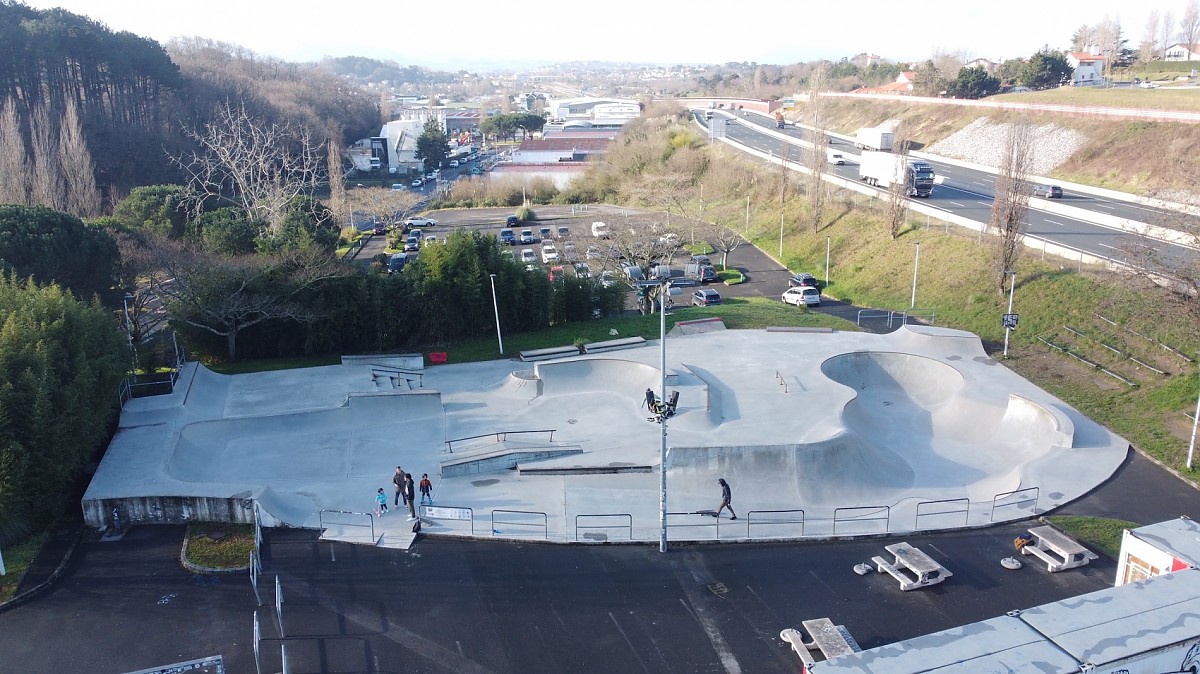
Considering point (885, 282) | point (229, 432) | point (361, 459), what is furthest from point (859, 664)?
point (885, 282)

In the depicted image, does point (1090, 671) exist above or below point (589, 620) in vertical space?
above

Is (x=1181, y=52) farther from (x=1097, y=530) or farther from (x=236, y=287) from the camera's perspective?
(x=236, y=287)

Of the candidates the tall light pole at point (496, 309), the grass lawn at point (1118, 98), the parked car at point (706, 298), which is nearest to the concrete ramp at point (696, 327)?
the tall light pole at point (496, 309)

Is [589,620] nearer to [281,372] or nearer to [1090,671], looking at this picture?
[1090,671]

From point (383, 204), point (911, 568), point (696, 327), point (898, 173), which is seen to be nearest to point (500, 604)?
point (911, 568)

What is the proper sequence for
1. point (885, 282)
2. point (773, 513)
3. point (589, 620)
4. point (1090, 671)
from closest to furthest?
point (1090, 671)
point (589, 620)
point (773, 513)
point (885, 282)

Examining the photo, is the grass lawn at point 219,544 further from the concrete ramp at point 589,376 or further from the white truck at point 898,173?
the white truck at point 898,173
